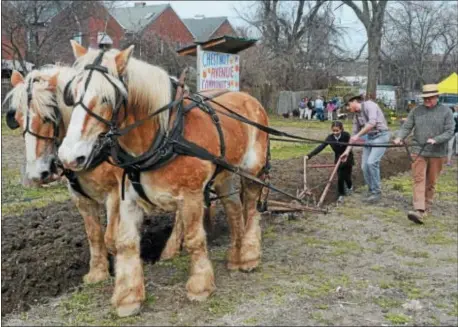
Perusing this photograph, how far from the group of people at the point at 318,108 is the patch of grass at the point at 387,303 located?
27842mm

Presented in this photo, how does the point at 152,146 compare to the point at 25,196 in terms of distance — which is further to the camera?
the point at 25,196

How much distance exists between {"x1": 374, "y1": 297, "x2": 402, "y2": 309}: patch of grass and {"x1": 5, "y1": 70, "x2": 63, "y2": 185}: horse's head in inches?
109

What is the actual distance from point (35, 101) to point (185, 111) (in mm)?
1121

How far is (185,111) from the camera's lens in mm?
4617

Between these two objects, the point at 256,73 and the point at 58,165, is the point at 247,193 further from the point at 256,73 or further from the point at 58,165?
the point at 256,73

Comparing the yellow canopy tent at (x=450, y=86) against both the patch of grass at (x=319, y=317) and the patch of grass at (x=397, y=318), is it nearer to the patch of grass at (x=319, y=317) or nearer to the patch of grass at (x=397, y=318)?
the patch of grass at (x=397, y=318)

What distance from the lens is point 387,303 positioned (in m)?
4.83

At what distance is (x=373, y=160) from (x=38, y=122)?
5.69m

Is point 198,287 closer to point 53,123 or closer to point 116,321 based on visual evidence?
point 116,321

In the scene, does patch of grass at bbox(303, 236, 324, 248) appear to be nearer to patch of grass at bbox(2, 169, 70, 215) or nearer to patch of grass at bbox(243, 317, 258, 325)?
patch of grass at bbox(243, 317, 258, 325)

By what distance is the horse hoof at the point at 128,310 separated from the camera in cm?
446

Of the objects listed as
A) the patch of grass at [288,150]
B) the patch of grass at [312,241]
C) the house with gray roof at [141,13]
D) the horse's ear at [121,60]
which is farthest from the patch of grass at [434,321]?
the house with gray roof at [141,13]

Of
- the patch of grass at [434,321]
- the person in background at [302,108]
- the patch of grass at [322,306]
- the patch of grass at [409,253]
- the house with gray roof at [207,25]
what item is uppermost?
the house with gray roof at [207,25]

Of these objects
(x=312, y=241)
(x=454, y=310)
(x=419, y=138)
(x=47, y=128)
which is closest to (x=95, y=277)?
(x=47, y=128)
